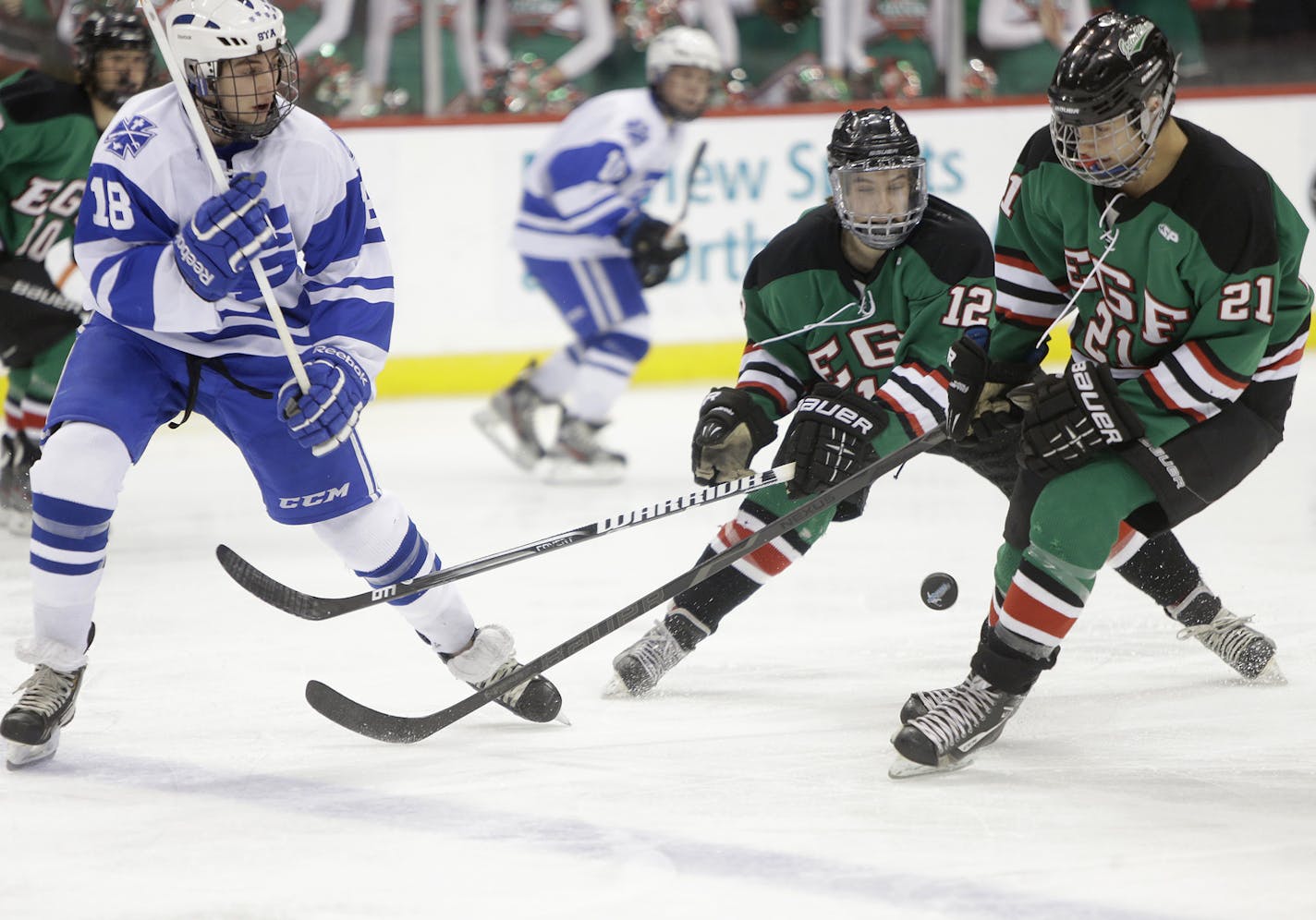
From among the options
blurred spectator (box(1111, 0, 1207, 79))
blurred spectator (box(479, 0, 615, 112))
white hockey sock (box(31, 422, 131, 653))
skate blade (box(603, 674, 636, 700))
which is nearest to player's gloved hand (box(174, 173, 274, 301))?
white hockey sock (box(31, 422, 131, 653))

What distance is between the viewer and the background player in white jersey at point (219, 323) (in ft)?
7.65

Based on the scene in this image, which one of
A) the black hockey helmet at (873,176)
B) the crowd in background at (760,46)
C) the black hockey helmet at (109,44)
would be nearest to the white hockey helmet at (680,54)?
the crowd in background at (760,46)

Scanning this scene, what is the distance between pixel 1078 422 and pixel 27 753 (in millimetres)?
1517

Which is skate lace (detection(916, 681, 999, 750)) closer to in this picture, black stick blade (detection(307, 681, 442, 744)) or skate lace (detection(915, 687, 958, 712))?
skate lace (detection(915, 687, 958, 712))

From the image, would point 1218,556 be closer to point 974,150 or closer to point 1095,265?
point 1095,265

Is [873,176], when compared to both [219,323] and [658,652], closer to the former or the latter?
[658,652]

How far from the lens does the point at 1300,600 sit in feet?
11.2

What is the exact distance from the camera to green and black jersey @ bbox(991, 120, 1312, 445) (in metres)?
2.30

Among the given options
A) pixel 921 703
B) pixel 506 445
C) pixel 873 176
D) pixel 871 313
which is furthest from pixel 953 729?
pixel 506 445

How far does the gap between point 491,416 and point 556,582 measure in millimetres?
1676

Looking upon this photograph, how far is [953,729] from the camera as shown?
7.83 ft

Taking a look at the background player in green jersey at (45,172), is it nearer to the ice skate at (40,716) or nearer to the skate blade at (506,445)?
the skate blade at (506,445)

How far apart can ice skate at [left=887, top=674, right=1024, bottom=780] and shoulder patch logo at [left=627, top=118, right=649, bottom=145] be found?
121 inches

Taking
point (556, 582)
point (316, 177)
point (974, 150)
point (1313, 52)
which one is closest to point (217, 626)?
point (556, 582)
